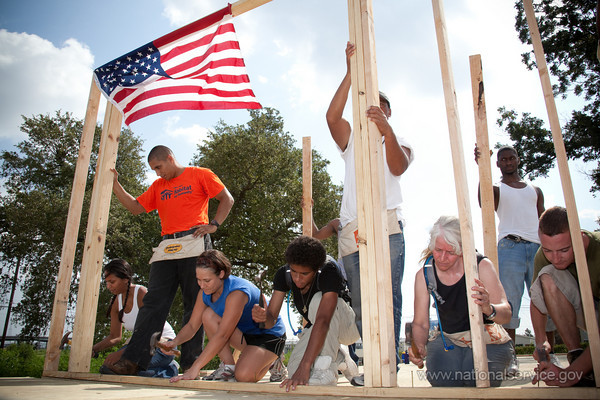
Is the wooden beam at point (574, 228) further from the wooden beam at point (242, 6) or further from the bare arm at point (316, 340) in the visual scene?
the wooden beam at point (242, 6)

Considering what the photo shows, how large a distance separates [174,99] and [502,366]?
3581mm

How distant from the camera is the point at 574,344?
262 centimetres

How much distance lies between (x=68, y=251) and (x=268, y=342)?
79.0 inches

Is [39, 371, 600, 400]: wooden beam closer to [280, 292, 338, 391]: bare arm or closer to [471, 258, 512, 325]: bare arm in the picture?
[280, 292, 338, 391]: bare arm

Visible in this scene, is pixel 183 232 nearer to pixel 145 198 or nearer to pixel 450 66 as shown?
pixel 145 198

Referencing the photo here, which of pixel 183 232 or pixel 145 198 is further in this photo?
pixel 145 198

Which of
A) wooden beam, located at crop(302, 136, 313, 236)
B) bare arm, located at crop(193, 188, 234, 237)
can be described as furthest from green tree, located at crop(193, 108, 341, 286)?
bare arm, located at crop(193, 188, 234, 237)

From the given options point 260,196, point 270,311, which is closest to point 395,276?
point 270,311

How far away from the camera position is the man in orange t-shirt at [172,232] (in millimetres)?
3762

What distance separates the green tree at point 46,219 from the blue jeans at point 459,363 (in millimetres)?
14320

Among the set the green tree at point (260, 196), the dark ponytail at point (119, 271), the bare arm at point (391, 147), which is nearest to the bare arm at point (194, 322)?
the dark ponytail at point (119, 271)

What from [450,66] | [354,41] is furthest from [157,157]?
[450,66]

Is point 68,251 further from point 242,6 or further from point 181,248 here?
point 242,6

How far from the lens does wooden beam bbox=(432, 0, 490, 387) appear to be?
2.34 metres
